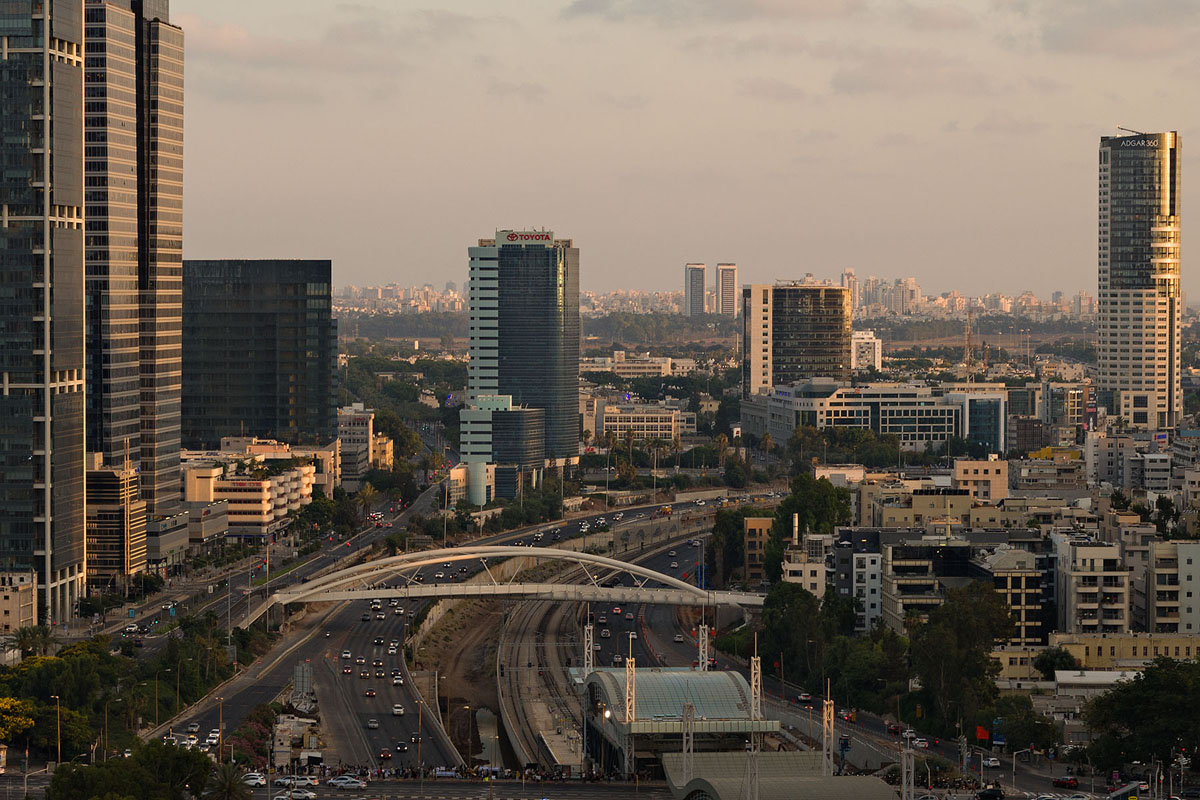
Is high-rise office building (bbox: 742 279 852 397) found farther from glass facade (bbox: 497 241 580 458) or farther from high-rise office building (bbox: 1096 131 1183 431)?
glass facade (bbox: 497 241 580 458)

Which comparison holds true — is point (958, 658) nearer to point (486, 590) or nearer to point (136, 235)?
point (486, 590)

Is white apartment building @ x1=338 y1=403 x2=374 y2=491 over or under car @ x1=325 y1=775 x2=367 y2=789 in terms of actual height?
over

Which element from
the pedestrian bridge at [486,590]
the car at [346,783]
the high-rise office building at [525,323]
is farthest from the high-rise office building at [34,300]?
the high-rise office building at [525,323]

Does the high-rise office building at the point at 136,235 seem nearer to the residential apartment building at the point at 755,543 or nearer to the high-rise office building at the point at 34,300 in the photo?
the high-rise office building at the point at 34,300

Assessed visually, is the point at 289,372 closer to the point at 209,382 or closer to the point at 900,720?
the point at 209,382

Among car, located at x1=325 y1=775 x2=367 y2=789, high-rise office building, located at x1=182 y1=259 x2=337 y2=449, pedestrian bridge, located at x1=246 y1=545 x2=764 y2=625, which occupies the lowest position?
car, located at x1=325 y1=775 x2=367 y2=789

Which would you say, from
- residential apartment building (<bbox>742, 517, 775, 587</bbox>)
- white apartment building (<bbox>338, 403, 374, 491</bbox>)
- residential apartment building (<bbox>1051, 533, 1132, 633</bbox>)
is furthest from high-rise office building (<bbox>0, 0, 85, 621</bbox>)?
white apartment building (<bbox>338, 403, 374, 491</bbox>)

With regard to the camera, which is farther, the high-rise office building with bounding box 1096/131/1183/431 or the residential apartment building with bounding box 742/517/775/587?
the high-rise office building with bounding box 1096/131/1183/431

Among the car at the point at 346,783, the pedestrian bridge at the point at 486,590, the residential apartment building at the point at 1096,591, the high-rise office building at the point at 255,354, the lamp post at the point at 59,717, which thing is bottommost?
the car at the point at 346,783

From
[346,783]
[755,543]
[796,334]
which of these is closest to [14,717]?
[346,783]
